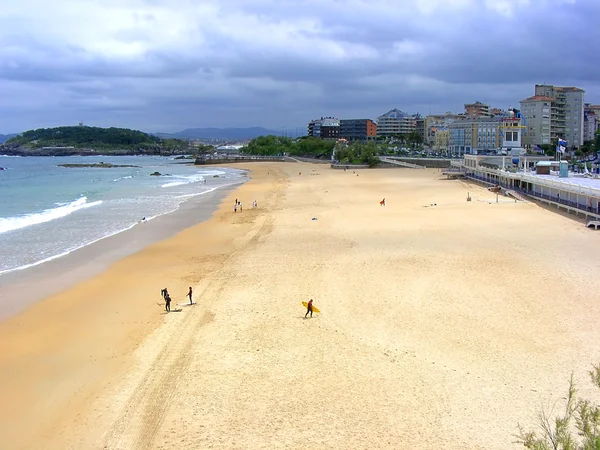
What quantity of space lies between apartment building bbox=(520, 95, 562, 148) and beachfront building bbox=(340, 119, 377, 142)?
86205 millimetres

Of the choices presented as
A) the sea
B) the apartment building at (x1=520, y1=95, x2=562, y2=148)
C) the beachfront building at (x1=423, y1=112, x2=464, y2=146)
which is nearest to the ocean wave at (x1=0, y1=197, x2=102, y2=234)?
the sea

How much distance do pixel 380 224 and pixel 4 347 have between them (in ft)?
65.6

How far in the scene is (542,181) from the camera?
36031mm

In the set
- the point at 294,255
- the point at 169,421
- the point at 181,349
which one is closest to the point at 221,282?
the point at 294,255

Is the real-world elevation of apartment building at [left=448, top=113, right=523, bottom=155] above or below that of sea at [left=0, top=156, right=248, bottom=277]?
above

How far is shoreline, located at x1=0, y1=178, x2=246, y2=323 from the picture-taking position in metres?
18.7

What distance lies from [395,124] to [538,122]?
8382 cm

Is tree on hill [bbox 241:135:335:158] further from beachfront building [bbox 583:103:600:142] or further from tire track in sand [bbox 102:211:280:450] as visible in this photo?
tire track in sand [bbox 102:211:280:450]

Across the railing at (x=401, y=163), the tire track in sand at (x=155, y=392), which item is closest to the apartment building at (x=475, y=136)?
the railing at (x=401, y=163)

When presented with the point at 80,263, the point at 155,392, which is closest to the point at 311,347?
the point at 155,392

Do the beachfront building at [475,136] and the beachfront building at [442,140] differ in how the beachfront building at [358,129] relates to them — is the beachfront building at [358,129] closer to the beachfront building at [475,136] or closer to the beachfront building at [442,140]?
the beachfront building at [442,140]

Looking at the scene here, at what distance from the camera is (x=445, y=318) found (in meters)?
14.9

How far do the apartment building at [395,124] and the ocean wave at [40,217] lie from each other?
465 feet

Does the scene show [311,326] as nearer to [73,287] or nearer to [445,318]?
[445,318]
